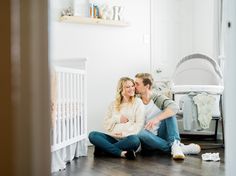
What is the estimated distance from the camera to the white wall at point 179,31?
4.13 metres

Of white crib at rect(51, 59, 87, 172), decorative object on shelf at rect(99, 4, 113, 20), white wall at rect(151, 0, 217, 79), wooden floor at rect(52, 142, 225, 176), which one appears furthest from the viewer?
white wall at rect(151, 0, 217, 79)

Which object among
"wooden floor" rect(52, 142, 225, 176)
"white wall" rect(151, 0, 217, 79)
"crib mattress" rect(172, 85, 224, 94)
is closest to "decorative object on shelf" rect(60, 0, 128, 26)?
"white wall" rect(151, 0, 217, 79)

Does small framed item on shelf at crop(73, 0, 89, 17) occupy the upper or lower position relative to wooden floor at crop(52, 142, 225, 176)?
upper

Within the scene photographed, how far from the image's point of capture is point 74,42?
364 cm

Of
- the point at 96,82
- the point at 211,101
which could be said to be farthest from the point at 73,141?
the point at 211,101

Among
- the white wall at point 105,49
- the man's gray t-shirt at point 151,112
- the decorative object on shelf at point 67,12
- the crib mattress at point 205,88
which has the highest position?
the decorative object on shelf at point 67,12

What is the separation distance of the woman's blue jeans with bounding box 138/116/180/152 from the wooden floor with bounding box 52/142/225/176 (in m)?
0.11

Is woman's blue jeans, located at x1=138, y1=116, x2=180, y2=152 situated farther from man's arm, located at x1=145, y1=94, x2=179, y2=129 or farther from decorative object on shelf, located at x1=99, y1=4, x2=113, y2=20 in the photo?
decorative object on shelf, located at x1=99, y1=4, x2=113, y2=20

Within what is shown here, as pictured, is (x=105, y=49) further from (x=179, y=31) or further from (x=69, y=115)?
(x=69, y=115)

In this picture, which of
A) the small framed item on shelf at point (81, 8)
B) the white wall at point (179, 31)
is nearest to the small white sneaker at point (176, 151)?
the white wall at point (179, 31)

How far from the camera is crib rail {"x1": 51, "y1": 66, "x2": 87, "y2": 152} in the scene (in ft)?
8.09

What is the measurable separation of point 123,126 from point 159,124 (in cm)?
34

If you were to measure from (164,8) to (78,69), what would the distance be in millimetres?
1854

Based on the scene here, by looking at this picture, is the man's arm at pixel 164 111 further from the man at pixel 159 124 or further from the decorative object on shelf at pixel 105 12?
the decorative object on shelf at pixel 105 12
